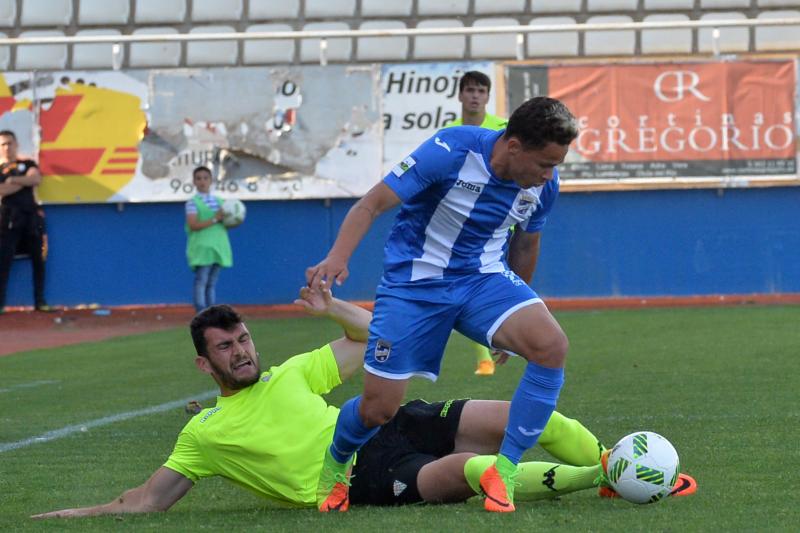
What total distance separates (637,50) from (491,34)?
7.02 ft

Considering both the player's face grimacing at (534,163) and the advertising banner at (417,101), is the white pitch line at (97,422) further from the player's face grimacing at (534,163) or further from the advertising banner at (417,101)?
the advertising banner at (417,101)

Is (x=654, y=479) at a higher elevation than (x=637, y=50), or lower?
lower

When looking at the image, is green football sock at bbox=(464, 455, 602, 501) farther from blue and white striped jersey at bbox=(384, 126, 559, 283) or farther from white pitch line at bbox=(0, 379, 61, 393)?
white pitch line at bbox=(0, 379, 61, 393)

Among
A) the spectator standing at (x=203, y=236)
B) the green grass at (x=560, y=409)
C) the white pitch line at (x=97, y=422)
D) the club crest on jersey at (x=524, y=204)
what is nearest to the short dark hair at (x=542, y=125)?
the club crest on jersey at (x=524, y=204)

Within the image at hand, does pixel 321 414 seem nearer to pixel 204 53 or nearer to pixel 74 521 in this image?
pixel 74 521

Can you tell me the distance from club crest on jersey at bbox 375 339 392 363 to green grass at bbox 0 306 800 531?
1.99ft

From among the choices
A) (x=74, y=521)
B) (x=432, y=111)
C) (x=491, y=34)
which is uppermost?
(x=491, y=34)

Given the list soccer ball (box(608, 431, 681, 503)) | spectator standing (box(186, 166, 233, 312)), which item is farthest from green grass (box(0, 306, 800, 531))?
spectator standing (box(186, 166, 233, 312))

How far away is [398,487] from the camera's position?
5.64 meters

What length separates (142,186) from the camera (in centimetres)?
1941

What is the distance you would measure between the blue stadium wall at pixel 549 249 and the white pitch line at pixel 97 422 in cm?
895

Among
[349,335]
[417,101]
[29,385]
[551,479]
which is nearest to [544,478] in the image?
[551,479]

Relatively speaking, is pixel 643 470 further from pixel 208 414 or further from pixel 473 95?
pixel 473 95

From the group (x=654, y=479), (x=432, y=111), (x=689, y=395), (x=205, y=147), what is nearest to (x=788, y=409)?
(x=689, y=395)
